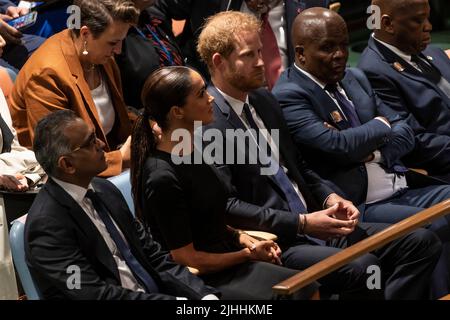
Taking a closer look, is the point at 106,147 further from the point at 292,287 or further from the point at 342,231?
the point at 292,287

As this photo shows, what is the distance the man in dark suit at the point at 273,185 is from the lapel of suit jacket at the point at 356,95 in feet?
1.28

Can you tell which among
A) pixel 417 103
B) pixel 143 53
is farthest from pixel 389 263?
pixel 143 53

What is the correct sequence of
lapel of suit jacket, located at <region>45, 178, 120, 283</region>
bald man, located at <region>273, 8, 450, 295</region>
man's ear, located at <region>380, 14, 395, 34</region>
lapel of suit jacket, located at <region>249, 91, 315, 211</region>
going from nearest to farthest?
lapel of suit jacket, located at <region>45, 178, 120, 283</region> < lapel of suit jacket, located at <region>249, 91, 315, 211</region> < bald man, located at <region>273, 8, 450, 295</region> < man's ear, located at <region>380, 14, 395, 34</region>

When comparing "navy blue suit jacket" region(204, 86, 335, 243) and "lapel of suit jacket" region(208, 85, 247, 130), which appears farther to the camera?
"lapel of suit jacket" region(208, 85, 247, 130)

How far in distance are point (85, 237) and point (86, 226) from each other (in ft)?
0.13

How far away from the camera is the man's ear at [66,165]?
3115 mm

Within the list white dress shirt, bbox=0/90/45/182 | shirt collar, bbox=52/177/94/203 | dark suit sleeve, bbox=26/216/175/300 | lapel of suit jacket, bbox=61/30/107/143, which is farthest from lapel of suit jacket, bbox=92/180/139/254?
lapel of suit jacket, bbox=61/30/107/143

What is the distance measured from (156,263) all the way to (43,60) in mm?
1147

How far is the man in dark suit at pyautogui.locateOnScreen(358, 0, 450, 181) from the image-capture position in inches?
170

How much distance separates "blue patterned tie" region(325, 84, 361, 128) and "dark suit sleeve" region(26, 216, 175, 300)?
1.45 metres

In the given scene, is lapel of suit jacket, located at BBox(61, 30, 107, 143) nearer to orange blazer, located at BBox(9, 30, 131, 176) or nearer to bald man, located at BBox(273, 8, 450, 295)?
orange blazer, located at BBox(9, 30, 131, 176)

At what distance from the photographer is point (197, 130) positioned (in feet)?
11.7

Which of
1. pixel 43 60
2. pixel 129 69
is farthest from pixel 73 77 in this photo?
pixel 129 69

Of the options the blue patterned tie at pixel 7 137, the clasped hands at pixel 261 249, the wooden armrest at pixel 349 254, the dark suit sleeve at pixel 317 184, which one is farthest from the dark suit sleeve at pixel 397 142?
the blue patterned tie at pixel 7 137
